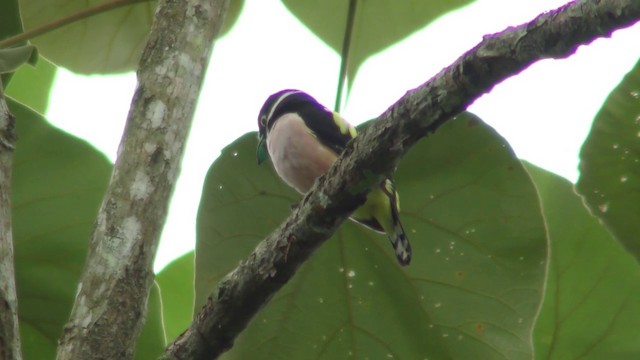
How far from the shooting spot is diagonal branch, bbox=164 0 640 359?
4.80ft

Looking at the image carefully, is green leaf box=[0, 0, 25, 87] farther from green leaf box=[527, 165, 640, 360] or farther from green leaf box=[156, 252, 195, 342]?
green leaf box=[527, 165, 640, 360]

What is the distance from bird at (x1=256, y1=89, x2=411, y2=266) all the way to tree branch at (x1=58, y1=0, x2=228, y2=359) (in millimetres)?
580

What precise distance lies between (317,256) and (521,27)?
1339mm

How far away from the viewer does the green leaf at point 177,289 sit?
320 centimetres

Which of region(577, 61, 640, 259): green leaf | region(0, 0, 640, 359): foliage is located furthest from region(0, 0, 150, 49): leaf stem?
region(577, 61, 640, 259): green leaf

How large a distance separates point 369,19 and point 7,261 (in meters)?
1.68

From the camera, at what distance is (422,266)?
9.00ft

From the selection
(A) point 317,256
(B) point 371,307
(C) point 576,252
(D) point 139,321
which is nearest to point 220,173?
(A) point 317,256

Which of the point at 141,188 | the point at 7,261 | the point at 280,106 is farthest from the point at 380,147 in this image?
the point at 280,106

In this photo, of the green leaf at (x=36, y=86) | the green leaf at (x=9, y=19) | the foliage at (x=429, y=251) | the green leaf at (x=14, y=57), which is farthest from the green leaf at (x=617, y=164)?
the green leaf at (x=36, y=86)

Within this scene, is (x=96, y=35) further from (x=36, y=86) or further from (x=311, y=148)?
(x=311, y=148)

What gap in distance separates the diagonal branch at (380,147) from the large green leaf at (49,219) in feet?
2.88

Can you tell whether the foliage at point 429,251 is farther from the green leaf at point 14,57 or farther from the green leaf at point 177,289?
the green leaf at point 177,289

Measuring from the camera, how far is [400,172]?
278cm
